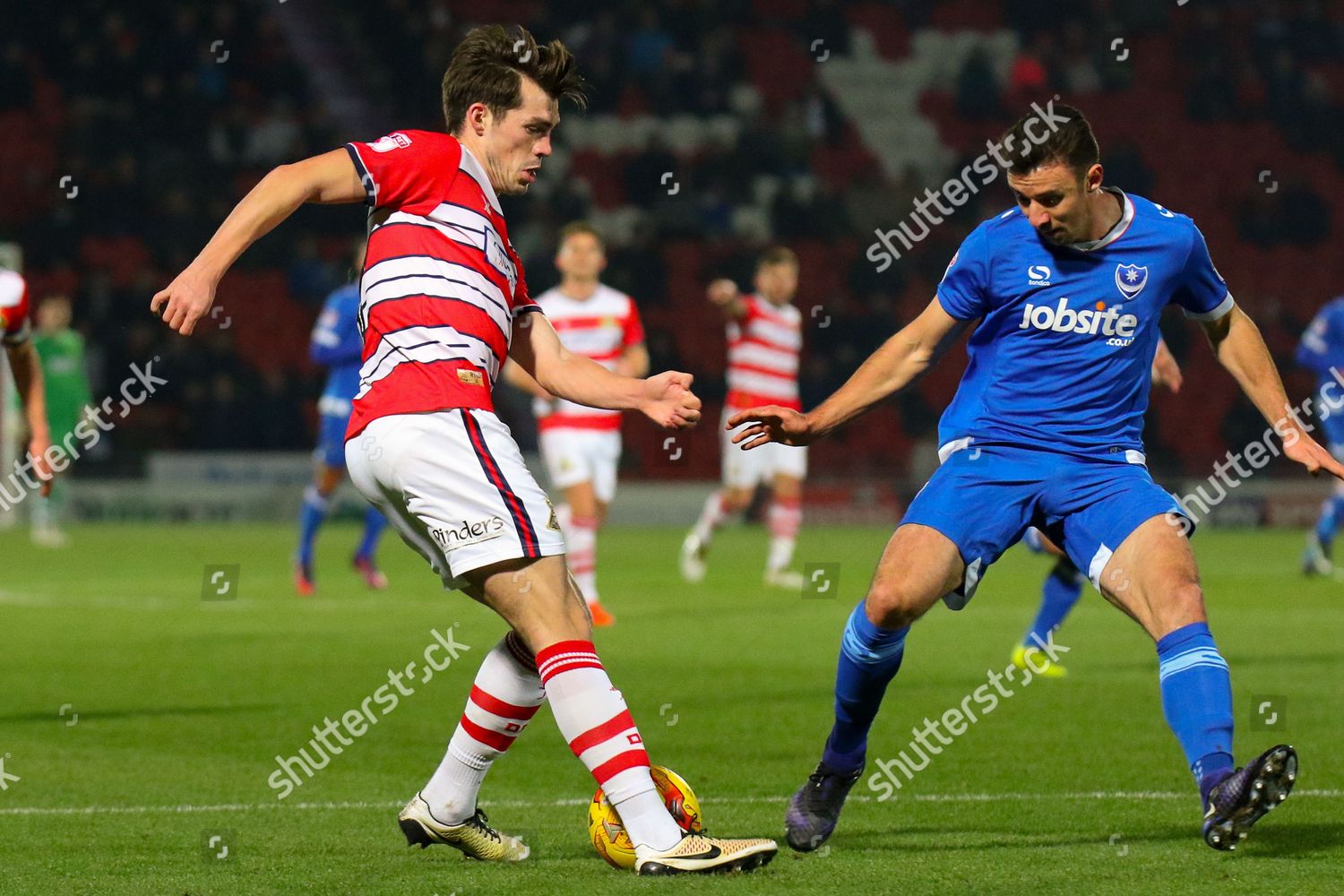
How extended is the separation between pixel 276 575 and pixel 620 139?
13130 millimetres

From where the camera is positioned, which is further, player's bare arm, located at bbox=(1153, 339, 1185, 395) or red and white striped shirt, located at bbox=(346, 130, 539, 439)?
player's bare arm, located at bbox=(1153, 339, 1185, 395)

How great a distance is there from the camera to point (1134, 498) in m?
5.05

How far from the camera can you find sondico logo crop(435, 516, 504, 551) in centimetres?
447

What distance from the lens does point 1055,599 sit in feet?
29.2

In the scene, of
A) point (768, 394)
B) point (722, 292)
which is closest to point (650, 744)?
point (722, 292)

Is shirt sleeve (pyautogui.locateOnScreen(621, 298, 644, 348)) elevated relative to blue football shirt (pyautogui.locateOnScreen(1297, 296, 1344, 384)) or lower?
elevated

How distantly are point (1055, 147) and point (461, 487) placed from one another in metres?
1.83

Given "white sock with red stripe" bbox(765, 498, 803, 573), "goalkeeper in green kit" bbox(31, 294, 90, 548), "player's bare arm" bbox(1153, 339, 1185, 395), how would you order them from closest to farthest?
1. "player's bare arm" bbox(1153, 339, 1185, 395)
2. "white sock with red stripe" bbox(765, 498, 803, 573)
3. "goalkeeper in green kit" bbox(31, 294, 90, 548)

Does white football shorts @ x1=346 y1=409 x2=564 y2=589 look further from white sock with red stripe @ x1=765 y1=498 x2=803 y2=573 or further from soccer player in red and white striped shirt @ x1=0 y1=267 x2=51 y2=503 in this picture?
white sock with red stripe @ x1=765 y1=498 x2=803 y2=573

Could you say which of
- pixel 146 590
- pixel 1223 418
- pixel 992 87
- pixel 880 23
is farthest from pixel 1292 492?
pixel 146 590

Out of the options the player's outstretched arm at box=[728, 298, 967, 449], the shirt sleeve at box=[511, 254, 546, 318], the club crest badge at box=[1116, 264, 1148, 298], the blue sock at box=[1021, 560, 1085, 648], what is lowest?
the blue sock at box=[1021, 560, 1085, 648]

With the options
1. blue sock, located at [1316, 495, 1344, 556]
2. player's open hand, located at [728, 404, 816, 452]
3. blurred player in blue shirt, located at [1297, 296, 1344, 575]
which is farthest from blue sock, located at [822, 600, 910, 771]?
blurred player in blue shirt, located at [1297, 296, 1344, 575]

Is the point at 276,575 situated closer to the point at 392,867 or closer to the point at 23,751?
the point at 23,751

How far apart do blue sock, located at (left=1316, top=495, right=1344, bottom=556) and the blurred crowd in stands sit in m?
8.75
